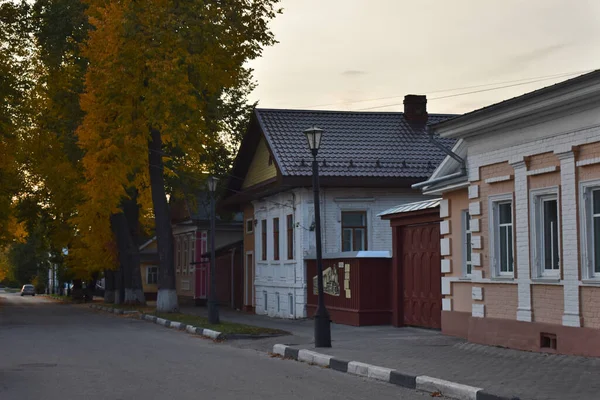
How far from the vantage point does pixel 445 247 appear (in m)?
22.6

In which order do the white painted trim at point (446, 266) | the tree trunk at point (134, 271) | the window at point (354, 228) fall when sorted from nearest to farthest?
the white painted trim at point (446, 266)
the window at point (354, 228)
the tree trunk at point (134, 271)

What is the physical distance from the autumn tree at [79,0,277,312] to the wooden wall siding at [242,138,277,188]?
6.26ft

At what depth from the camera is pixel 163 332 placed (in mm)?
27656

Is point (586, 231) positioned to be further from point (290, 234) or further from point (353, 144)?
point (290, 234)

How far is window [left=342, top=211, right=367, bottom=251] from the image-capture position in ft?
108

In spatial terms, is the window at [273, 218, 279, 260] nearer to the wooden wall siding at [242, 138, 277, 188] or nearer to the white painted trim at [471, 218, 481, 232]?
the wooden wall siding at [242, 138, 277, 188]

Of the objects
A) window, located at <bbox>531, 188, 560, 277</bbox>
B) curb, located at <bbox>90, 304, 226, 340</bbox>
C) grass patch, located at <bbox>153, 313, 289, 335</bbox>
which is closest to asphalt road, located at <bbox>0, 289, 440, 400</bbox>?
curb, located at <bbox>90, 304, 226, 340</bbox>

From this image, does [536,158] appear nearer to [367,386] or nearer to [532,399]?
[367,386]

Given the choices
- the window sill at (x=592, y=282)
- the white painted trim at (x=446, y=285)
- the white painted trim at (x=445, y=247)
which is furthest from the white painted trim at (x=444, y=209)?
the window sill at (x=592, y=282)

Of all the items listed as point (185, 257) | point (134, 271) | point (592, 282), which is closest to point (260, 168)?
point (134, 271)

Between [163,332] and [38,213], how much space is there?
2820 centimetres

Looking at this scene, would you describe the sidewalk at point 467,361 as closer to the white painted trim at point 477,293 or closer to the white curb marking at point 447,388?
the white curb marking at point 447,388

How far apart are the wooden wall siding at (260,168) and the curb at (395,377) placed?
688 inches

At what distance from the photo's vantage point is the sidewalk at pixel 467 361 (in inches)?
486
